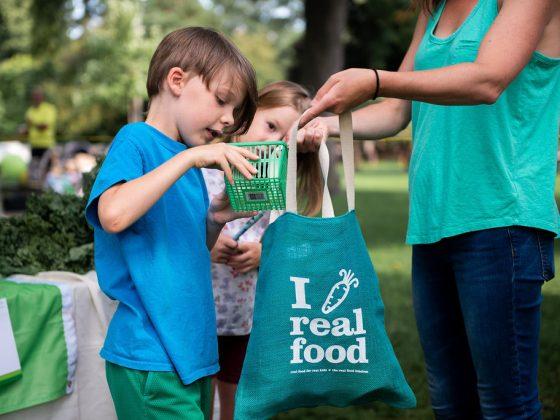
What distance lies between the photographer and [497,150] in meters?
2.22

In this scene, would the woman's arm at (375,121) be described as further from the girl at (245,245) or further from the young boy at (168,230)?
the girl at (245,245)

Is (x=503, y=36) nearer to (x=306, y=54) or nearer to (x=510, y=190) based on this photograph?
(x=510, y=190)

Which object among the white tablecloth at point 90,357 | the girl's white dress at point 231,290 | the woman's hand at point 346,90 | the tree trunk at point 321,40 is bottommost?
the white tablecloth at point 90,357

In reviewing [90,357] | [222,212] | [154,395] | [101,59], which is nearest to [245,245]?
[222,212]

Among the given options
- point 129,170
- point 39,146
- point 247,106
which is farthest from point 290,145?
point 39,146

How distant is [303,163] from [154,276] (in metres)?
1.19

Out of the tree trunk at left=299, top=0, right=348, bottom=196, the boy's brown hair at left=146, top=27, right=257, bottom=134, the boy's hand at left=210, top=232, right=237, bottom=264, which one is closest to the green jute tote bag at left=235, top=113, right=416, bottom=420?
the boy's brown hair at left=146, top=27, right=257, bottom=134

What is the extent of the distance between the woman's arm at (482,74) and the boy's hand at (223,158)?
11.3 inches

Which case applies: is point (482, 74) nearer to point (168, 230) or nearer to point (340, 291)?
point (340, 291)

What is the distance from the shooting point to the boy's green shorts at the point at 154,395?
219cm

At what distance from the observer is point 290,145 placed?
88.3 inches

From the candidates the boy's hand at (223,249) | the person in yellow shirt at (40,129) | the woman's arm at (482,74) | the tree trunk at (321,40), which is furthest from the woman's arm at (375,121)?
the person in yellow shirt at (40,129)

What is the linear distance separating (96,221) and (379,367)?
934 mm

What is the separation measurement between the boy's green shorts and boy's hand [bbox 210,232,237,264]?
3.12 feet
